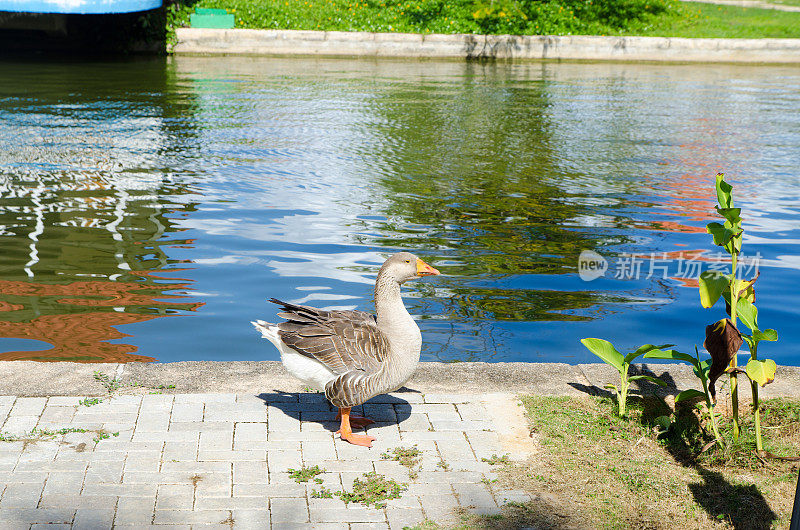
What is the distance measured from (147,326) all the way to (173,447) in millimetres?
3152

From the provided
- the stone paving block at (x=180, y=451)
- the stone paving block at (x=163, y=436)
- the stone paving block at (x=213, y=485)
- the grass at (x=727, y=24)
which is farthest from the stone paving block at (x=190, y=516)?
the grass at (x=727, y=24)

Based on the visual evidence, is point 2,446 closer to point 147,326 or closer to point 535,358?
point 147,326

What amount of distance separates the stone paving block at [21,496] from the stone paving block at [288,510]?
1189 millimetres

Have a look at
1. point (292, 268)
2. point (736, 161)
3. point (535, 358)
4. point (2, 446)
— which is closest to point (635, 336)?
point (535, 358)

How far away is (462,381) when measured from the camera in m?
5.71

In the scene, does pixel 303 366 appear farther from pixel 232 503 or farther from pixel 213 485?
pixel 232 503

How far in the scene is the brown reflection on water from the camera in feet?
22.6

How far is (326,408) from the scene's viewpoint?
533cm

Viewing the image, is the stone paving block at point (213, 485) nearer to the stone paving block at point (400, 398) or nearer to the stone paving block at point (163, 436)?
the stone paving block at point (163, 436)

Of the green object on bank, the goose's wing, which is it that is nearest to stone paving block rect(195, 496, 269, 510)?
the goose's wing

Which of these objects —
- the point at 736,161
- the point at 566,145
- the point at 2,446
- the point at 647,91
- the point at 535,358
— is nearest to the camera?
the point at 2,446

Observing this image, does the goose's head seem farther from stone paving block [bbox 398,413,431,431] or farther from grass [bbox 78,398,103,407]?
grass [bbox 78,398,103,407]

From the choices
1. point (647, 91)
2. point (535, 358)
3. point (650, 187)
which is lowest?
point (535, 358)

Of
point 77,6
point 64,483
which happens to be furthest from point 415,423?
point 77,6
